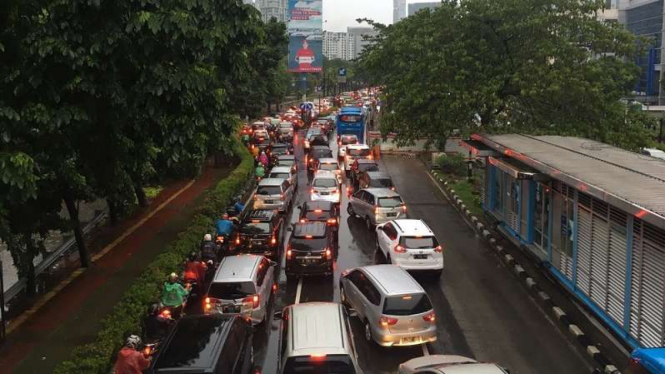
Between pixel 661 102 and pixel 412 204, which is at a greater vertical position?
pixel 661 102

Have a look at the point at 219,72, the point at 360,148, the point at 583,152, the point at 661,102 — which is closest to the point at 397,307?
the point at 219,72

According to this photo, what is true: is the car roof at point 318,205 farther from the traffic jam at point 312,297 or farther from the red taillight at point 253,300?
the red taillight at point 253,300

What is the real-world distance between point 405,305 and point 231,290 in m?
3.67

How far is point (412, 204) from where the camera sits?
28391mm

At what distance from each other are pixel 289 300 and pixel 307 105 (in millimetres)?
61259

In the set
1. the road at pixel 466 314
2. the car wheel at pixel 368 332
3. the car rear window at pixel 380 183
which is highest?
the car rear window at pixel 380 183

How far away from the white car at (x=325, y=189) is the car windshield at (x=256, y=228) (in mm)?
7480

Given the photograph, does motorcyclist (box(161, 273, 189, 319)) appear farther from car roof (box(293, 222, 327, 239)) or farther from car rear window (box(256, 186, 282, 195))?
car rear window (box(256, 186, 282, 195))

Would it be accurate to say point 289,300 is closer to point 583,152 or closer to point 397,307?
point 397,307

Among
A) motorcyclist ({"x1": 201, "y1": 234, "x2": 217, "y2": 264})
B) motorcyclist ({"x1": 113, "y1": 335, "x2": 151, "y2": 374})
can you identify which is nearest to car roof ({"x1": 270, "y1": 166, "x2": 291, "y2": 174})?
motorcyclist ({"x1": 201, "y1": 234, "x2": 217, "y2": 264})

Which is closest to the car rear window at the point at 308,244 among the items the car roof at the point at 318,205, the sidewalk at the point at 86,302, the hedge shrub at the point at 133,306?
the hedge shrub at the point at 133,306

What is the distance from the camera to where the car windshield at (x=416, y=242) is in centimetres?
1736

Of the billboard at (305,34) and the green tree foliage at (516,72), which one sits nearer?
the green tree foliage at (516,72)

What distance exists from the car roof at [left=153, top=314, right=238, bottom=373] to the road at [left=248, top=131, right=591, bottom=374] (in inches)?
78.6
